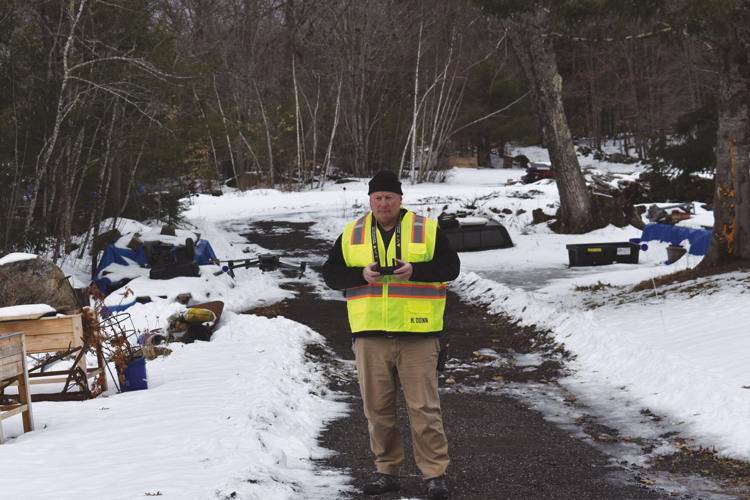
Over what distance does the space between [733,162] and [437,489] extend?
1043cm

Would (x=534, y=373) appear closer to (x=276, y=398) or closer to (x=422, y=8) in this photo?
(x=276, y=398)

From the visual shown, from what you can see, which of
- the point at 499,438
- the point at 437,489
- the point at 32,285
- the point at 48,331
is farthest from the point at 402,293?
the point at 32,285

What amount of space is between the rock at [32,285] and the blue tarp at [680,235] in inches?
513

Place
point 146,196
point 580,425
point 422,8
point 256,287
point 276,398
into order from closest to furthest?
1. point 580,425
2. point 276,398
3. point 256,287
4. point 146,196
5. point 422,8

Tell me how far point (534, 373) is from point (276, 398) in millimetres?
3375

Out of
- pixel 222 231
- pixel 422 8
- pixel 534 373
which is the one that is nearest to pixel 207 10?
pixel 422 8

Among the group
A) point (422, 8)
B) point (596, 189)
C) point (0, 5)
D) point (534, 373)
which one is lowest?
point (534, 373)

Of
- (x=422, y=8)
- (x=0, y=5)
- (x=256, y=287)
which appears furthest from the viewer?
(x=422, y=8)

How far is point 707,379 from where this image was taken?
339 inches

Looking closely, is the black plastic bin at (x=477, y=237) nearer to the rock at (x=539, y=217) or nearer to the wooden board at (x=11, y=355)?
the rock at (x=539, y=217)

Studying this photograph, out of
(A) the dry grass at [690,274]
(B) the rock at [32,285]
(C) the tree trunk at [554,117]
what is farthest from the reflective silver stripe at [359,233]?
(C) the tree trunk at [554,117]

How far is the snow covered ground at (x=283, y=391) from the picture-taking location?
6.12 metres

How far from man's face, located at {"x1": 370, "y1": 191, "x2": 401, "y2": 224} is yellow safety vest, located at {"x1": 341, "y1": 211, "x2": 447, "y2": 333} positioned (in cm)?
11

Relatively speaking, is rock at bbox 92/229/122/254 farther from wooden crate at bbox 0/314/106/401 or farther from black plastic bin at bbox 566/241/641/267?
wooden crate at bbox 0/314/106/401
